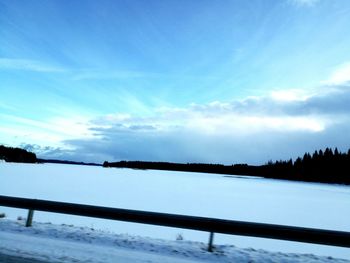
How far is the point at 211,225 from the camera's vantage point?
6875 mm

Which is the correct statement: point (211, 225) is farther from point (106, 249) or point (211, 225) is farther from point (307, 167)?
point (307, 167)

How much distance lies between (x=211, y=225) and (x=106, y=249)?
7.44 feet

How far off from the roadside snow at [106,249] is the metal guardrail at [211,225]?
0.53m

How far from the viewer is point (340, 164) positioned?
343 feet

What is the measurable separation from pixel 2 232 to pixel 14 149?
18111 cm

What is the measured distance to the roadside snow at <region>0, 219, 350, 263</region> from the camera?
6055mm

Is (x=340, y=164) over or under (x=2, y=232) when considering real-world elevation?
over

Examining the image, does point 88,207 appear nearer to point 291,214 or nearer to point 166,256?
point 166,256

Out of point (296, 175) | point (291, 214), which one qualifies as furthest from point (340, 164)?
point (291, 214)

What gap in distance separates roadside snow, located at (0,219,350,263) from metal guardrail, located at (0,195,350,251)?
53 cm

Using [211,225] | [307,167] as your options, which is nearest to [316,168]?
[307,167]

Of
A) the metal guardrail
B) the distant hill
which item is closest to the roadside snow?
the metal guardrail

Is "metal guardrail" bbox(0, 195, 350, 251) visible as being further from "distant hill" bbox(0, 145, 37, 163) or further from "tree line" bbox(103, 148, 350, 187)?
"distant hill" bbox(0, 145, 37, 163)

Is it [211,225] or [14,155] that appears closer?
[211,225]
